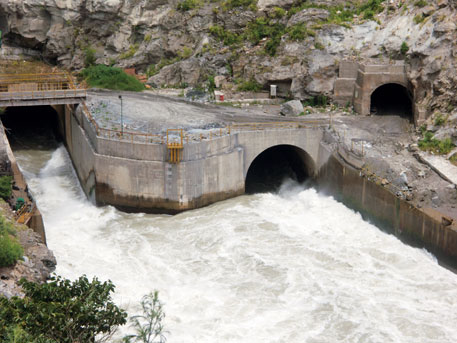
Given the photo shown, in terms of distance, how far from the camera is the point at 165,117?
45.1 metres

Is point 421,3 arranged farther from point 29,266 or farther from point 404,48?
point 29,266

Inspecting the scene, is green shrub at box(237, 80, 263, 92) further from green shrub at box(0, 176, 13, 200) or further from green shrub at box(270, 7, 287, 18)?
green shrub at box(0, 176, 13, 200)

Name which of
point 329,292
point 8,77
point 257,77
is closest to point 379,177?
point 329,292

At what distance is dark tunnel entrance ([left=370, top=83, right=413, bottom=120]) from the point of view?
47656mm

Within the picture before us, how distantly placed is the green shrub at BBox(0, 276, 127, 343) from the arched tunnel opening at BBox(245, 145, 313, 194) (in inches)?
934

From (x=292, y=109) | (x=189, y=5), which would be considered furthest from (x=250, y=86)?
(x=189, y=5)

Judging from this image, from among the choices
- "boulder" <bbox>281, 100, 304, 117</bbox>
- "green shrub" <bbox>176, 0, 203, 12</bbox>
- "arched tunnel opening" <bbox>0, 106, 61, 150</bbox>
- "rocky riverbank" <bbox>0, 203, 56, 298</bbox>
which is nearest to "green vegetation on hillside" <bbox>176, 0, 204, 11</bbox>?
"green shrub" <bbox>176, 0, 203, 12</bbox>

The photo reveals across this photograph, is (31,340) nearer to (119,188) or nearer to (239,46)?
(119,188)

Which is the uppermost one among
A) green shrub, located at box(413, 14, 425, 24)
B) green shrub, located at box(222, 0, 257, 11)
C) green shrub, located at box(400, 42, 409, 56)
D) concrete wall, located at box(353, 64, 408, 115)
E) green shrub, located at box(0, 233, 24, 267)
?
green shrub, located at box(222, 0, 257, 11)

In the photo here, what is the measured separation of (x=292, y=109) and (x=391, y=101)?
849cm

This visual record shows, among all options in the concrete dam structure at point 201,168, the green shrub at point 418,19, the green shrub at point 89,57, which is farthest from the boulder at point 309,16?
the green shrub at point 89,57

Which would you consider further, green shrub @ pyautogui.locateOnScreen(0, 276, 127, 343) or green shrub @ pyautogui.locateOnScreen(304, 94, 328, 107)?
green shrub @ pyautogui.locateOnScreen(304, 94, 328, 107)

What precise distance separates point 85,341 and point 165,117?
27.3 meters

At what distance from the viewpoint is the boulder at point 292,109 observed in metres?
46.7
